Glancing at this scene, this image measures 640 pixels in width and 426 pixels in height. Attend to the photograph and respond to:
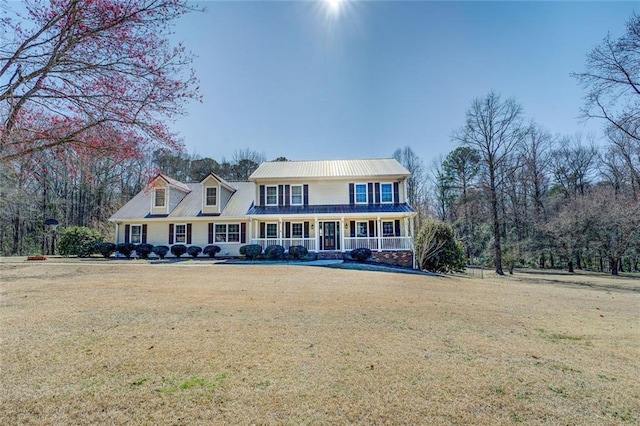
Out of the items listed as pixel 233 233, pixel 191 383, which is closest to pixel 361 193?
pixel 233 233

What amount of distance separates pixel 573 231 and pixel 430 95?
62.6 feet

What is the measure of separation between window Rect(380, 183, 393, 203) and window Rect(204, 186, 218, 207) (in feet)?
39.0

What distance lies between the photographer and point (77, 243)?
916 inches

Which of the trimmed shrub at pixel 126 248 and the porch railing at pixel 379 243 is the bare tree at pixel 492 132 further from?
the trimmed shrub at pixel 126 248

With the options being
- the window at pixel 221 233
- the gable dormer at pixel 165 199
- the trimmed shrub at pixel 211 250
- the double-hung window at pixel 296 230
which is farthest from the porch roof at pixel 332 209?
the gable dormer at pixel 165 199

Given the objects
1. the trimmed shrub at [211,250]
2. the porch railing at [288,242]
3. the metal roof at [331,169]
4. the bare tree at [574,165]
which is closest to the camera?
the porch railing at [288,242]

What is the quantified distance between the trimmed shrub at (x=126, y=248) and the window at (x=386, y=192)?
57.6 ft

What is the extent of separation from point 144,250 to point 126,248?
1.21m

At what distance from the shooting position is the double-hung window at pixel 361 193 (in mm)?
22406

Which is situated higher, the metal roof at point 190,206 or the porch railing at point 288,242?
the metal roof at point 190,206

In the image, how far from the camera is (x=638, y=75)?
13430 mm

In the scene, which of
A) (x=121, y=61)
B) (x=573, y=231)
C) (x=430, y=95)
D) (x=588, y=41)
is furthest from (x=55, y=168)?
(x=573, y=231)

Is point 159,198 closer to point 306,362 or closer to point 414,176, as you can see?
point 306,362

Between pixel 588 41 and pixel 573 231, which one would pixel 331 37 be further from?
pixel 573 231
